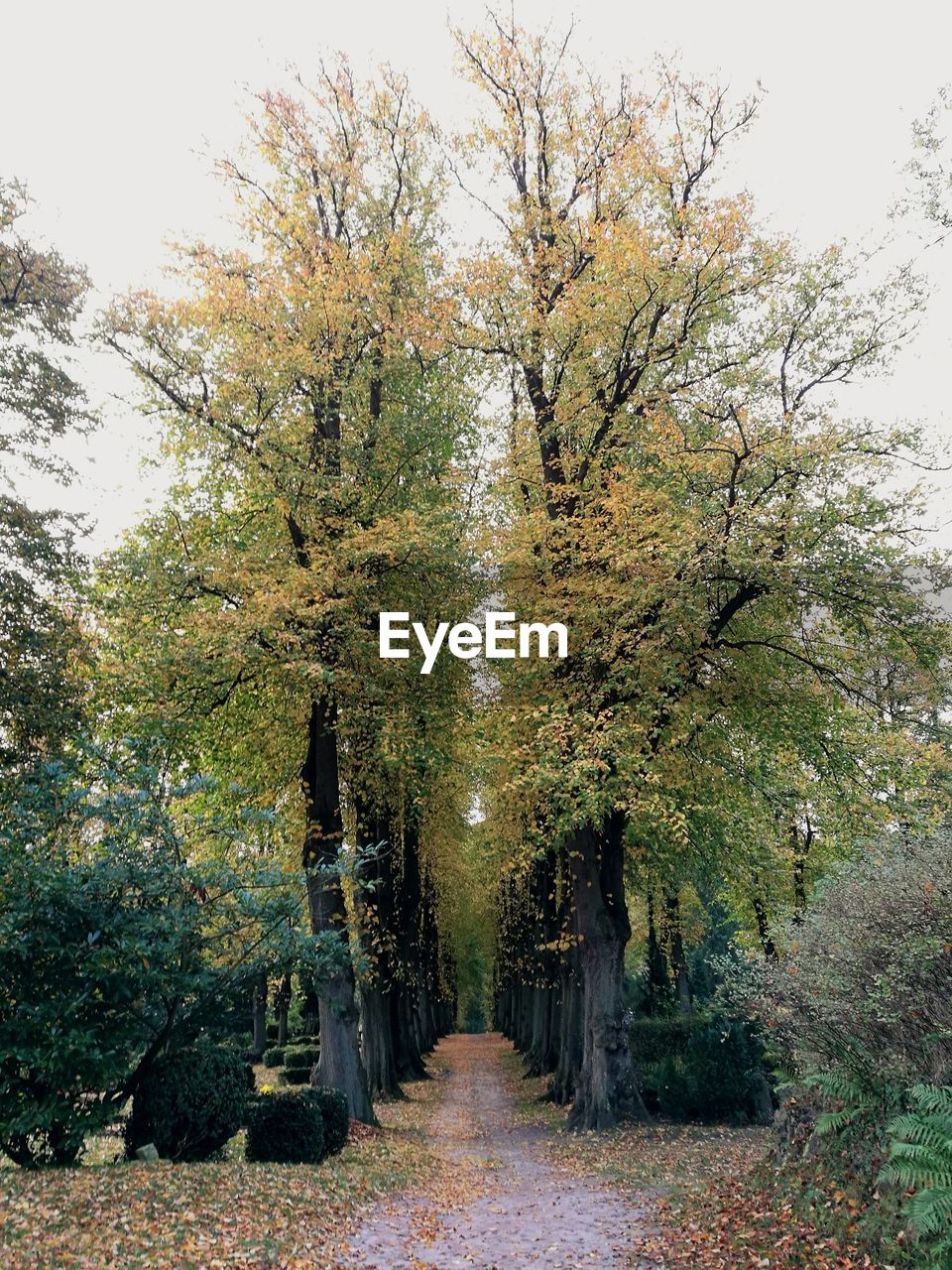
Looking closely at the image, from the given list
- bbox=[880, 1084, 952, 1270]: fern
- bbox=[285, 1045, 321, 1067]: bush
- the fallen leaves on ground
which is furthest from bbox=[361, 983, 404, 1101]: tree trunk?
bbox=[880, 1084, 952, 1270]: fern

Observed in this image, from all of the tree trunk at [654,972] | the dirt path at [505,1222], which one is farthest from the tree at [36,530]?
the tree trunk at [654,972]

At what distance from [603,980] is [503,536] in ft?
26.9

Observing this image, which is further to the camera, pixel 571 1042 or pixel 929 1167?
pixel 571 1042

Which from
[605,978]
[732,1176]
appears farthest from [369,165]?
[732,1176]

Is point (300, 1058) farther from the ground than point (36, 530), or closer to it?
closer to it

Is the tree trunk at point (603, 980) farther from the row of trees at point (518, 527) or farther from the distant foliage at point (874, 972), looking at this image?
the distant foliage at point (874, 972)

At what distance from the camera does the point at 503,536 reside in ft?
53.9

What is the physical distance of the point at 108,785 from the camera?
33.5ft

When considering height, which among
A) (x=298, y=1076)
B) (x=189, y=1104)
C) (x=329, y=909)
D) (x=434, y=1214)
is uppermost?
(x=329, y=909)

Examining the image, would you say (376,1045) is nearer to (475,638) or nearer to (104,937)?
(475,638)

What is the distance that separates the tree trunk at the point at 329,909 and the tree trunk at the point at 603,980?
4.10m

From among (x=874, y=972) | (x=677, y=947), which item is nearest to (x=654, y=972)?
(x=677, y=947)

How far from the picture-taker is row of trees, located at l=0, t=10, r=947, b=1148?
14.1 meters

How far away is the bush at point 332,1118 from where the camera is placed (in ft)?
41.7
